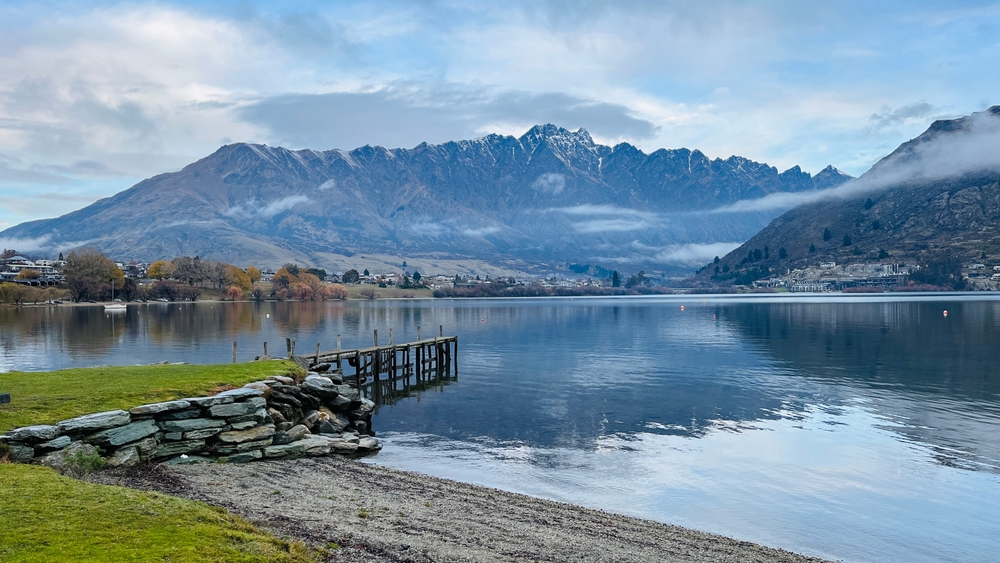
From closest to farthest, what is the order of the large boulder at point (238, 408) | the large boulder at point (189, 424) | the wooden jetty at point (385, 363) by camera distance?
1. the large boulder at point (189, 424)
2. the large boulder at point (238, 408)
3. the wooden jetty at point (385, 363)

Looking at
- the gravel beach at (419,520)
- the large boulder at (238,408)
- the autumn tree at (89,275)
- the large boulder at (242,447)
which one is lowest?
the gravel beach at (419,520)

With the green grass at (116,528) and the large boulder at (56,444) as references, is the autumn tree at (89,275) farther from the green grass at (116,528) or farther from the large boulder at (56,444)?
the green grass at (116,528)

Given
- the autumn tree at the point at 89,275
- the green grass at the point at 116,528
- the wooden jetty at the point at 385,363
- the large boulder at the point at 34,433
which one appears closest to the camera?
the green grass at the point at 116,528

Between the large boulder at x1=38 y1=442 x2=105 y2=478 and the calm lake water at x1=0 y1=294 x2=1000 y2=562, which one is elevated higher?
the large boulder at x1=38 y1=442 x2=105 y2=478

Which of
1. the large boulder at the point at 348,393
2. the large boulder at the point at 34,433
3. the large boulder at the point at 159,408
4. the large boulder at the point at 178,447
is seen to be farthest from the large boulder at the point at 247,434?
the large boulder at the point at 348,393

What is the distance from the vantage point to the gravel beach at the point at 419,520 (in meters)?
15.4

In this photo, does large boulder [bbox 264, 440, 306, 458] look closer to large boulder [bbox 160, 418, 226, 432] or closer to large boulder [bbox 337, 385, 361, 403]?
large boulder [bbox 160, 418, 226, 432]

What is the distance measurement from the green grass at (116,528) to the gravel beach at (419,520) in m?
1.56

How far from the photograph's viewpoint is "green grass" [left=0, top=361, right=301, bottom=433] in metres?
21.2

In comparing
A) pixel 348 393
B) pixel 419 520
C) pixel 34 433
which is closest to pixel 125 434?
pixel 34 433

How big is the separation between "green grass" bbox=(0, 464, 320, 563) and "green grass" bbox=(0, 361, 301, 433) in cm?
574

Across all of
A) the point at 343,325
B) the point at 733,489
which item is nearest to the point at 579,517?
the point at 733,489

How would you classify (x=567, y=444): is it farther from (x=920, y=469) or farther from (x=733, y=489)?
(x=920, y=469)

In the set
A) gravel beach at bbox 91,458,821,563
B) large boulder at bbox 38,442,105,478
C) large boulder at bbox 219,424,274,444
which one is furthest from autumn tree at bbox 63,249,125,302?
gravel beach at bbox 91,458,821,563
